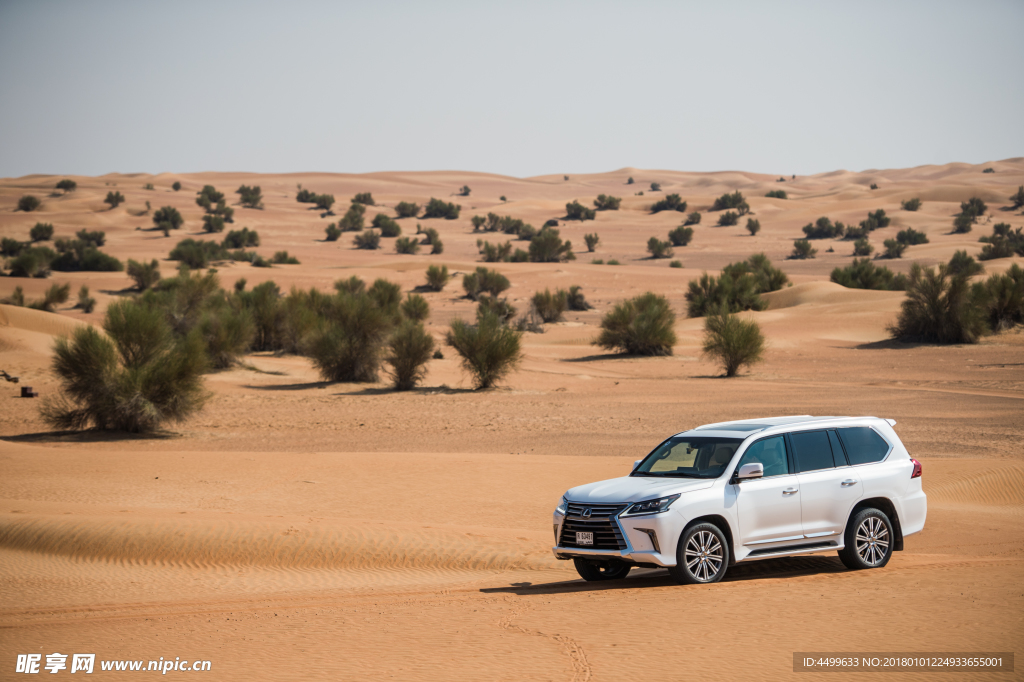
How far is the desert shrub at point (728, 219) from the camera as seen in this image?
92.2m

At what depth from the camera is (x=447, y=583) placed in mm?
9539

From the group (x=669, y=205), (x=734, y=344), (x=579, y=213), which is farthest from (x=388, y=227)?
(x=734, y=344)

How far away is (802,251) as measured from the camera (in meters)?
73.4

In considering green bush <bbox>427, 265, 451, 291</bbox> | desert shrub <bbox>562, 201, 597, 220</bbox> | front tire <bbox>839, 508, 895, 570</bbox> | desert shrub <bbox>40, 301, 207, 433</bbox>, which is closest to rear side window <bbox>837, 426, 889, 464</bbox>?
front tire <bbox>839, 508, 895, 570</bbox>

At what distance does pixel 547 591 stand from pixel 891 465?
3.80 m

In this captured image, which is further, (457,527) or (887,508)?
(457,527)

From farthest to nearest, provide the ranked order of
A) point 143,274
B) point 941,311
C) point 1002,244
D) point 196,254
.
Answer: point 1002,244 < point 196,254 < point 143,274 < point 941,311

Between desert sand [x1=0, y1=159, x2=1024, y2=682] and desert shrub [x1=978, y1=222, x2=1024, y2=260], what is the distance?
1039 inches

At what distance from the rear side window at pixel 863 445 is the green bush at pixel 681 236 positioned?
240ft

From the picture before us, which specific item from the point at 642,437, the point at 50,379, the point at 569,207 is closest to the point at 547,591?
the point at 642,437

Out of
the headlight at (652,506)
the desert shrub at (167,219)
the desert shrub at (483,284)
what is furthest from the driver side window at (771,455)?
the desert shrub at (167,219)

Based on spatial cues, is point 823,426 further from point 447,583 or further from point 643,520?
point 447,583

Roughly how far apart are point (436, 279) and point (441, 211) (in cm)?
4638

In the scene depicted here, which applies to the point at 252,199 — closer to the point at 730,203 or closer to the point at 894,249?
the point at 730,203
